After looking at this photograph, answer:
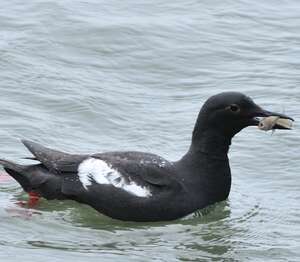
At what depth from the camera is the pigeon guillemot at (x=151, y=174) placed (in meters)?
10.7

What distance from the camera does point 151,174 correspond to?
→ 422 inches

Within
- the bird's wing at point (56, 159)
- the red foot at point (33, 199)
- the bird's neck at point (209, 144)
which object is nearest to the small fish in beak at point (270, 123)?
the bird's neck at point (209, 144)

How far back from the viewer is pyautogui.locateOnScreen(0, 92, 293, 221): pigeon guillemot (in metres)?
10.7

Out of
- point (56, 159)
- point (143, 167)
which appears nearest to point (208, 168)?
point (143, 167)

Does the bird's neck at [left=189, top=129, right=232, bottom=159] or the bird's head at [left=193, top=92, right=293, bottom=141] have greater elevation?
the bird's head at [left=193, top=92, right=293, bottom=141]

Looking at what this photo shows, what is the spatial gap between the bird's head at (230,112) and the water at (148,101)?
2.67 feet

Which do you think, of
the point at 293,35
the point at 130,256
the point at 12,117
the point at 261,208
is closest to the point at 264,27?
the point at 293,35

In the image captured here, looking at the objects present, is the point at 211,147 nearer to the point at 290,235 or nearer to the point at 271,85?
the point at 290,235

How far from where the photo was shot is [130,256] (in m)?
9.68

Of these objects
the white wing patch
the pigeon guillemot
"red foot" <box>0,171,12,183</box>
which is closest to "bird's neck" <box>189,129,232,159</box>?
the pigeon guillemot

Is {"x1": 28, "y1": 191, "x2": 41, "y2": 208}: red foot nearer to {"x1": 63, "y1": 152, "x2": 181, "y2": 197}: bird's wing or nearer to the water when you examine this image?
the water

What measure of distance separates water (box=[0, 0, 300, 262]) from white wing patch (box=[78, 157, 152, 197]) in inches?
11.9

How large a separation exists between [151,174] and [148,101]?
11.7 ft

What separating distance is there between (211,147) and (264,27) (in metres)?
6.27
